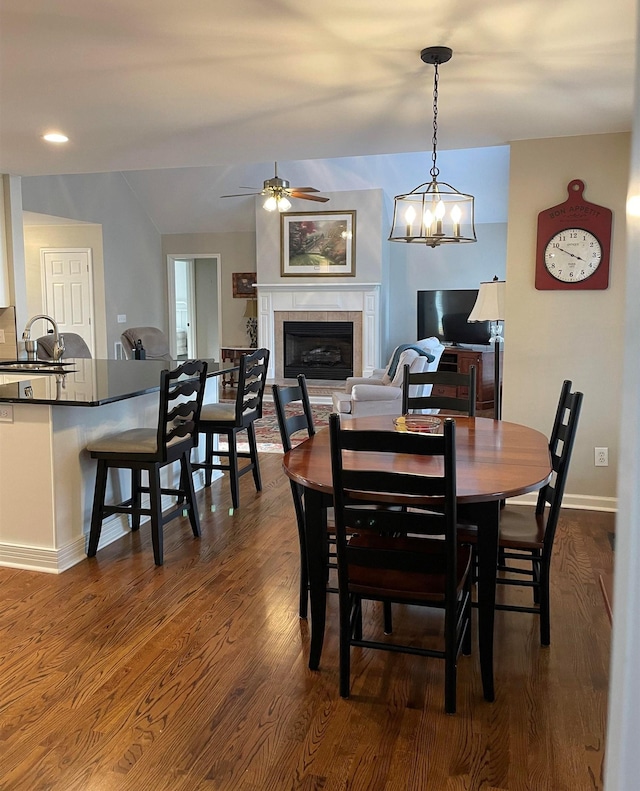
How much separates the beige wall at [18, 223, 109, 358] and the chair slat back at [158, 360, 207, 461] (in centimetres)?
567

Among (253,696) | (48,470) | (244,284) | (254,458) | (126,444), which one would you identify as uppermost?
(244,284)

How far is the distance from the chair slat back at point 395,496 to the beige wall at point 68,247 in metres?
7.59

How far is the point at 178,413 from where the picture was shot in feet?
11.1

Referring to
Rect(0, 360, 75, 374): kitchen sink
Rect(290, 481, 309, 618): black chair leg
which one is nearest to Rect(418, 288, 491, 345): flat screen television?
Rect(0, 360, 75, 374): kitchen sink

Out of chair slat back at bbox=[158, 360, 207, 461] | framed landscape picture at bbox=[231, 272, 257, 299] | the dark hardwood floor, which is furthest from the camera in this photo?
framed landscape picture at bbox=[231, 272, 257, 299]

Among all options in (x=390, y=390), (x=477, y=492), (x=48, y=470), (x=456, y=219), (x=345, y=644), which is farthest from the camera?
(x=390, y=390)

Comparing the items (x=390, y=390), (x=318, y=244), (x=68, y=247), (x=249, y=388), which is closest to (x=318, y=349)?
(x=318, y=244)

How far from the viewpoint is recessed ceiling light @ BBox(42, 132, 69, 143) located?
13.5 feet

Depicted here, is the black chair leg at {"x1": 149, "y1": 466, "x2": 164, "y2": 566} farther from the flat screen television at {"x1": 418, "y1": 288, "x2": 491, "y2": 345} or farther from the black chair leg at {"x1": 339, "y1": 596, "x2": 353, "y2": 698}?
the flat screen television at {"x1": 418, "y1": 288, "x2": 491, "y2": 345}

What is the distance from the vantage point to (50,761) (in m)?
1.90

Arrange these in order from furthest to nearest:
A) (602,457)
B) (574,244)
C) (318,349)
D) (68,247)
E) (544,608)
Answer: (318,349), (68,247), (602,457), (574,244), (544,608)

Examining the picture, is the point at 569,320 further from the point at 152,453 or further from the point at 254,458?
the point at 152,453

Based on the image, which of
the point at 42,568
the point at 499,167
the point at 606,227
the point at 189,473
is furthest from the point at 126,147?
the point at 499,167

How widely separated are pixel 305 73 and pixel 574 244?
2018mm
